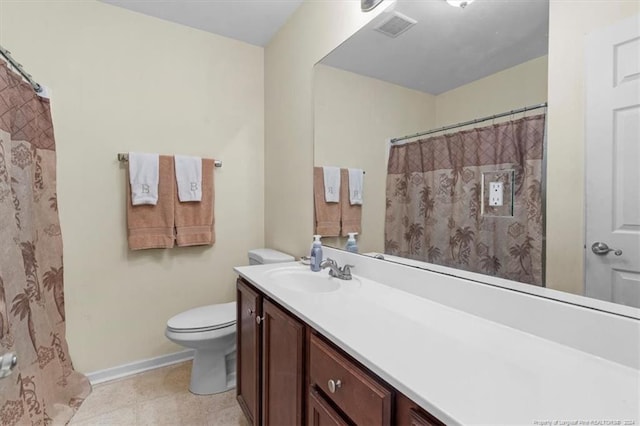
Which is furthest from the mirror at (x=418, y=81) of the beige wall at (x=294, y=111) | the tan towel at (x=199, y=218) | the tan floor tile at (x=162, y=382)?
the tan floor tile at (x=162, y=382)

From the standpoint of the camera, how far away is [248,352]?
146 centimetres

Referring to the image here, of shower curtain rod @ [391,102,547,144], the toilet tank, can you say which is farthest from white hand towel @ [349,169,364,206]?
the toilet tank

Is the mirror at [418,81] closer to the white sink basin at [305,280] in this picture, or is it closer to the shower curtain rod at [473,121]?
the shower curtain rod at [473,121]

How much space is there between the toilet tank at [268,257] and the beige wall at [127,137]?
10.7 inches

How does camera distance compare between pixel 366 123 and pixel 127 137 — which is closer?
pixel 366 123

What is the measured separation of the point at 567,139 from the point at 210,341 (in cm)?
185

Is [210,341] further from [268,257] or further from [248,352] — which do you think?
[268,257]

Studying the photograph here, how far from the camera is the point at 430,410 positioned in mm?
546

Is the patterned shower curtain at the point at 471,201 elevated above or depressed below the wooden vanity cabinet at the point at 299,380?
above

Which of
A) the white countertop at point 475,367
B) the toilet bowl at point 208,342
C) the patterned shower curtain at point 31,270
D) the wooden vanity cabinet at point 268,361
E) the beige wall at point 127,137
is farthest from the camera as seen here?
the beige wall at point 127,137

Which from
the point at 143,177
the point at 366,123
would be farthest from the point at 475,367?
the point at 143,177

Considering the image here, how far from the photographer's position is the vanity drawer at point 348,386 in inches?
26.2

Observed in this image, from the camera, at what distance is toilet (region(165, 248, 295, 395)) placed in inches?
68.6

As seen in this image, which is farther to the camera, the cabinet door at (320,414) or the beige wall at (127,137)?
the beige wall at (127,137)
